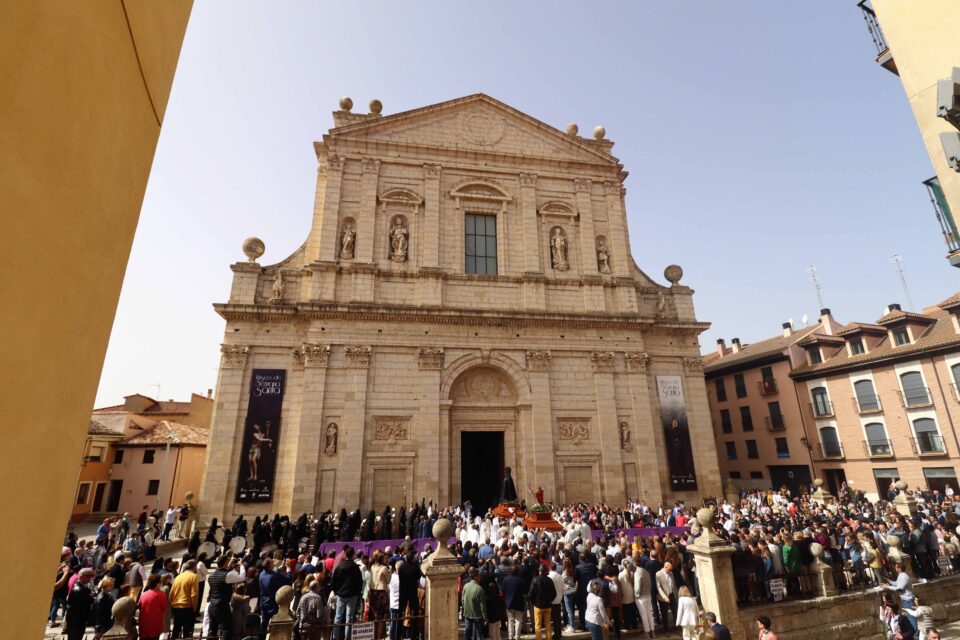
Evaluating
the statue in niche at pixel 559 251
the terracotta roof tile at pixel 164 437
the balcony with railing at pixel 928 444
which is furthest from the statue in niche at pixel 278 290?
the balcony with railing at pixel 928 444

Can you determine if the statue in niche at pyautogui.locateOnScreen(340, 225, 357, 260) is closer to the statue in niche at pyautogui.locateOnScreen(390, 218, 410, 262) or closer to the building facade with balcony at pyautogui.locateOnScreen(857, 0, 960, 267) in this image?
the statue in niche at pyautogui.locateOnScreen(390, 218, 410, 262)

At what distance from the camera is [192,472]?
2975cm

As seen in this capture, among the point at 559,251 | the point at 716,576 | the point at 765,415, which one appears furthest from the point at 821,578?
the point at 765,415

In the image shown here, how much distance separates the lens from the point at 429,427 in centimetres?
1922

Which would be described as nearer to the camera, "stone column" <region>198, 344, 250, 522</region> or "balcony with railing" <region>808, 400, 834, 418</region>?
"stone column" <region>198, 344, 250, 522</region>

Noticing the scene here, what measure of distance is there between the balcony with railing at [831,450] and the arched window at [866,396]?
2.50 metres

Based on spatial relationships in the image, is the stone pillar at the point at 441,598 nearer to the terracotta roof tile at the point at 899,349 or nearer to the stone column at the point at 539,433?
the stone column at the point at 539,433

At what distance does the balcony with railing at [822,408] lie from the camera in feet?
90.2

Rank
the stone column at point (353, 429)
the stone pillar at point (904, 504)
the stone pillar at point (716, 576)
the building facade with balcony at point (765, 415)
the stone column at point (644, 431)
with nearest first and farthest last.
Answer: the stone pillar at point (716, 576), the stone pillar at point (904, 504), the stone column at point (353, 429), the stone column at point (644, 431), the building facade with balcony at point (765, 415)

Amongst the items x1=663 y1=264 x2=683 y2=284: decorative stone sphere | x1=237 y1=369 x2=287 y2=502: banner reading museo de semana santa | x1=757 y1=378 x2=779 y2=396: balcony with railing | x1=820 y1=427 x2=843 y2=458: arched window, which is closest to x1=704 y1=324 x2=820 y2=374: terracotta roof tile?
x1=757 y1=378 x2=779 y2=396: balcony with railing

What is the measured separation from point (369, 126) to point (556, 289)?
487 inches

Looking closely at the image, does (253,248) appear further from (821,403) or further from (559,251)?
(821,403)

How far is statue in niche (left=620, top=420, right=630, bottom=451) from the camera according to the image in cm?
2059

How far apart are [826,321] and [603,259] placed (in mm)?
19986
